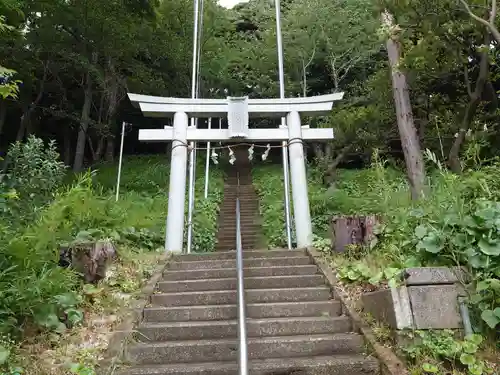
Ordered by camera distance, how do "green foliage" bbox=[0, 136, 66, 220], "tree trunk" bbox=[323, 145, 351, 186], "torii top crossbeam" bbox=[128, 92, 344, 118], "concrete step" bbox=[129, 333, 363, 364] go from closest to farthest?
1. "concrete step" bbox=[129, 333, 363, 364]
2. "green foliage" bbox=[0, 136, 66, 220]
3. "torii top crossbeam" bbox=[128, 92, 344, 118]
4. "tree trunk" bbox=[323, 145, 351, 186]

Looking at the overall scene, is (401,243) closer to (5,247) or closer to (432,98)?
(5,247)

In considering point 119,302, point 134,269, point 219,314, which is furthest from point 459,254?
point 134,269

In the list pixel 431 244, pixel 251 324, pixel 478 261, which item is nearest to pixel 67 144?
pixel 251 324

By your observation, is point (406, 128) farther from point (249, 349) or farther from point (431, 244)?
point (249, 349)

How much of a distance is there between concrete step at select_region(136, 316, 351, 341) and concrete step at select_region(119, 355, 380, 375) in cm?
52

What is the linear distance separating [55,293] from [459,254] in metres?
3.41

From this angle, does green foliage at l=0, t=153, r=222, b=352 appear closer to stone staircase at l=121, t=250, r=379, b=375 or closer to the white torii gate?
stone staircase at l=121, t=250, r=379, b=375

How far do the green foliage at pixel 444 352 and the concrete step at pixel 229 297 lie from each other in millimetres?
1582

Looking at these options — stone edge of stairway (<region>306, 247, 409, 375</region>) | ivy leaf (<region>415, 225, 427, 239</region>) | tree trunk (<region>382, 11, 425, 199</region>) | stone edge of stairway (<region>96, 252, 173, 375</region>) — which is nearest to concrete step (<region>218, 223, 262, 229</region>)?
tree trunk (<region>382, 11, 425, 199</region>)

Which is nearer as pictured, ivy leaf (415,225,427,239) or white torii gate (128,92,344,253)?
ivy leaf (415,225,427,239)

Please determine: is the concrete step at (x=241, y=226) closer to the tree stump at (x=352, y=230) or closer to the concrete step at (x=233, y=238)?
the concrete step at (x=233, y=238)

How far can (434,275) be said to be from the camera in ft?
11.2

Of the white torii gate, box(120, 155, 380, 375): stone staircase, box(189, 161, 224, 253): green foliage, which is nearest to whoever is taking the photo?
box(120, 155, 380, 375): stone staircase

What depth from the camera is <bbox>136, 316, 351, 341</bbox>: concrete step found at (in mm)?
4145
